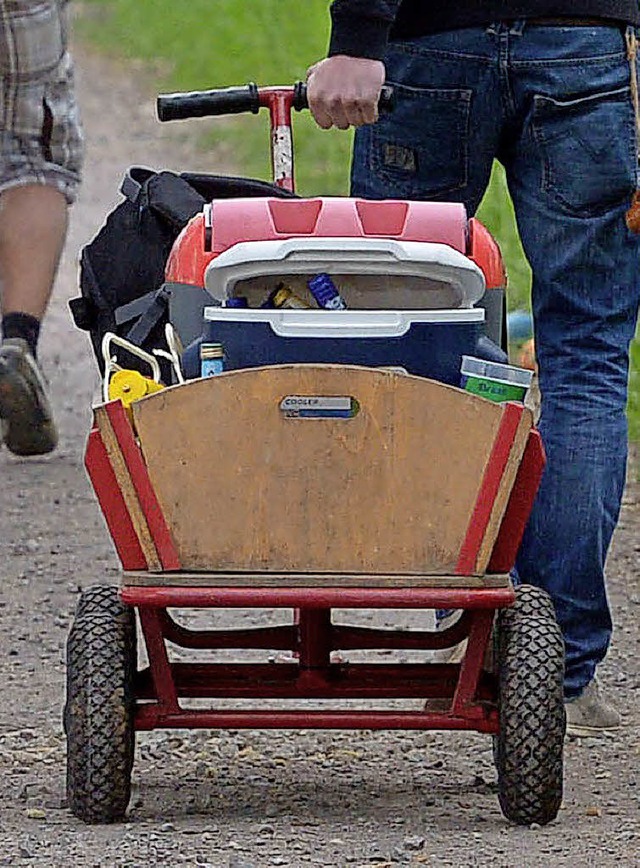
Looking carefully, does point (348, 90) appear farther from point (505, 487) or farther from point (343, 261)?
point (505, 487)

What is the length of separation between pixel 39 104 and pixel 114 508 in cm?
330

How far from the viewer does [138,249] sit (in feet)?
13.1

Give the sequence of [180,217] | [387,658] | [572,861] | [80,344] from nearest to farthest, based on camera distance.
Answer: [572,861] < [180,217] < [387,658] < [80,344]

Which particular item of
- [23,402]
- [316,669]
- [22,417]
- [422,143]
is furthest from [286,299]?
[22,417]

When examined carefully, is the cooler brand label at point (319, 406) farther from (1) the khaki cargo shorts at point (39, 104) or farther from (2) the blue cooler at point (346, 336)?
(1) the khaki cargo shorts at point (39, 104)

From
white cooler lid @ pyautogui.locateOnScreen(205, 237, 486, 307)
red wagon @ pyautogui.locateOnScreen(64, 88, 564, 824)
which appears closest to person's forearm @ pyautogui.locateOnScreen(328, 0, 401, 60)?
white cooler lid @ pyautogui.locateOnScreen(205, 237, 486, 307)

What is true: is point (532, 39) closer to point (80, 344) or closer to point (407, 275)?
point (407, 275)

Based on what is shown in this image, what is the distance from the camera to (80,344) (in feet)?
26.9

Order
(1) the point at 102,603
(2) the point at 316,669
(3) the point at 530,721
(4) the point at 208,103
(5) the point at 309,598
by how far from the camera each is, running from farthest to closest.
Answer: (4) the point at 208,103 → (2) the point at 316,669 → (1) the point at 102,603 → (3) the point at 530,721 → (5) the point at 309,598

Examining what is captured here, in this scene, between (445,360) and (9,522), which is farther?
(9,522)

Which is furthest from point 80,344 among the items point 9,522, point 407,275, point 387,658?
point 407,275

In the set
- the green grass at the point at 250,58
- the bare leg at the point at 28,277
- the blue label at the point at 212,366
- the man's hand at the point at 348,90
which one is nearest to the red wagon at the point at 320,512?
the blue label at the point at 212,366

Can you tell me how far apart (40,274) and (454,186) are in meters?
2.52

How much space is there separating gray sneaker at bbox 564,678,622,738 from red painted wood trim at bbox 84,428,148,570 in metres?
1.18
